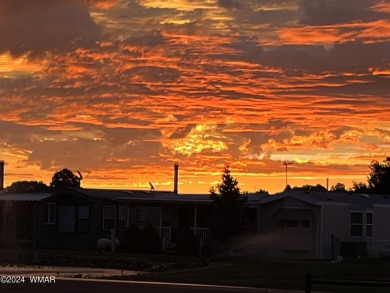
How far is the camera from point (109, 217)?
63125 millimetres

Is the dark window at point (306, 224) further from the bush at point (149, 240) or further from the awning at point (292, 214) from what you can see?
the bush at point (149, 240)

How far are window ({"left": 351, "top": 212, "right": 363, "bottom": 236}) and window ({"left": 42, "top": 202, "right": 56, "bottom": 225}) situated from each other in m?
20.8

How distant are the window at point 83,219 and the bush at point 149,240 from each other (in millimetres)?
6193

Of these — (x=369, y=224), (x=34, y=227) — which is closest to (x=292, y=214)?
(x=369, y=224)

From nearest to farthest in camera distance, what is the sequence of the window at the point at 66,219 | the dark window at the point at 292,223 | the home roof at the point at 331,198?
1. the home roof at the point at 331,198
2. the dark window at the point at 292,223
3. the window at the point at 66,219

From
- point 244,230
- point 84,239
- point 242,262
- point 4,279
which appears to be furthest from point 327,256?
point 4,279

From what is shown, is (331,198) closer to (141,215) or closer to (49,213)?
(141,215)

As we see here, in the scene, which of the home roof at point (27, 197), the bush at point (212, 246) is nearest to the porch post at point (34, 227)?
the home roof at point (27, 197)

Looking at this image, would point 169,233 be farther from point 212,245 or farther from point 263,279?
point 263,279

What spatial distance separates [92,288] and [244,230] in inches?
1031

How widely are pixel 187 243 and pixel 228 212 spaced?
313 cm

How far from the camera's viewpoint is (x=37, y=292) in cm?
2780

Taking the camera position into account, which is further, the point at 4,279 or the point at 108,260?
the point at 108,260

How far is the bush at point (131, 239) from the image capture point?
58.0 m
